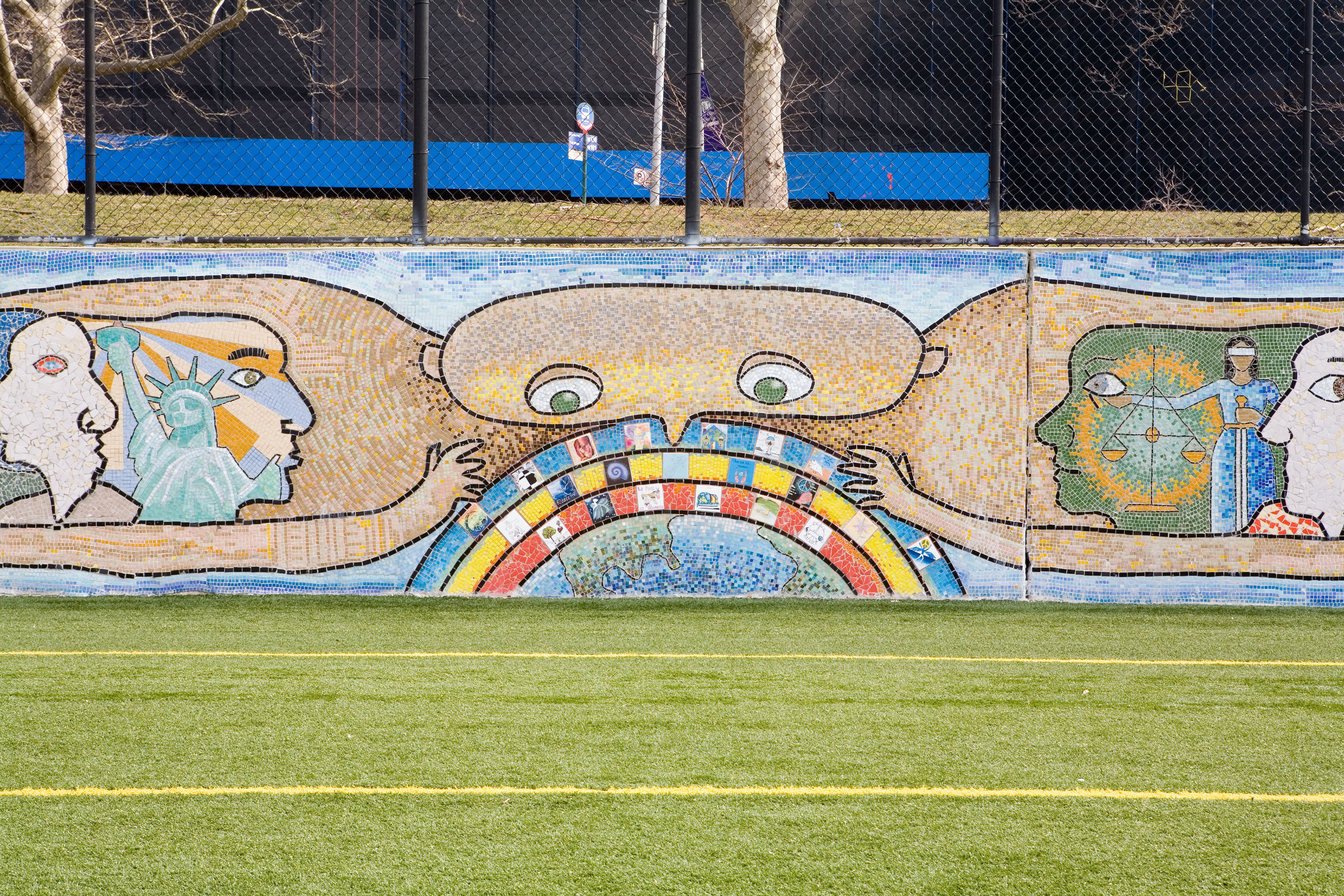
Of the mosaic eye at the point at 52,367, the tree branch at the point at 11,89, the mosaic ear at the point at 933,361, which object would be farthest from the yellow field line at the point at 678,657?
the tree branch at the point at 11,89

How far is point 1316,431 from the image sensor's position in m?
7.11

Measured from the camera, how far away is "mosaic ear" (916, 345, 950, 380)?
23.5 ft

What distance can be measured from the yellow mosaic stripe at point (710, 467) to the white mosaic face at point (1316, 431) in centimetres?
317

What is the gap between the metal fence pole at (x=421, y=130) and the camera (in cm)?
737

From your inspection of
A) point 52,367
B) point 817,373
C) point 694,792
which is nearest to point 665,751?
point 694,792

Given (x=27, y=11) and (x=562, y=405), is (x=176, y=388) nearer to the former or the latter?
(x=562, y=405)

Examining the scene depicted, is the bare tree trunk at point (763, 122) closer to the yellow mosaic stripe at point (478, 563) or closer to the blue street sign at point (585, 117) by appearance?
the blue street sign at point (585, 117)

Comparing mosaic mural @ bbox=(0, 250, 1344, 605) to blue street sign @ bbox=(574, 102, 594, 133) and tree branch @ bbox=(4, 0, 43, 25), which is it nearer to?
tree branch @ bbox=(4, 0, 43, 25)

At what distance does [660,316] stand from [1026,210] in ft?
8.61

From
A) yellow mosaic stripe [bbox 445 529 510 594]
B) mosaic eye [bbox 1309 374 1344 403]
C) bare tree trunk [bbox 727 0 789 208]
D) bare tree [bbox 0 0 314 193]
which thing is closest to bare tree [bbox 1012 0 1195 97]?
bare tree trunk [bbox 727 0 789 208]

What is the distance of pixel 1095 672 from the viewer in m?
5.42

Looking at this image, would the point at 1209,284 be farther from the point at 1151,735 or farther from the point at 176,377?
the point at 176,377

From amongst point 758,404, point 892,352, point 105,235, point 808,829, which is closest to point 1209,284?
point 892,352

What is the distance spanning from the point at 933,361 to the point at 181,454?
4.51m
